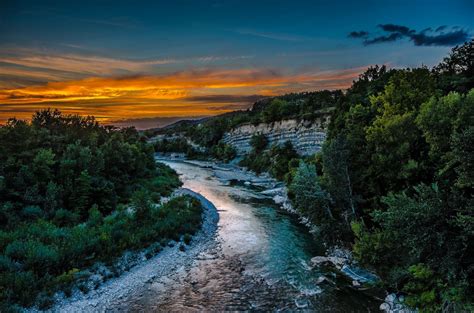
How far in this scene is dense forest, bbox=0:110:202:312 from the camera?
16.3 m

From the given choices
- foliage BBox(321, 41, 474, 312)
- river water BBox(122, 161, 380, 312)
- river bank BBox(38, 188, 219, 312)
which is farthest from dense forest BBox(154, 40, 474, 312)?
river bank BBox(38, 188, 219, 312)

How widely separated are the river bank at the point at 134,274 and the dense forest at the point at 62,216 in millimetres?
532

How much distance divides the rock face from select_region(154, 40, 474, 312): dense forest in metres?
22.4

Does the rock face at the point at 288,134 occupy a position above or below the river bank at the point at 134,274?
above

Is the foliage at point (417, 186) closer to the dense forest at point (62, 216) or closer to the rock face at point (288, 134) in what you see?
the dense forest at point (62, 216)

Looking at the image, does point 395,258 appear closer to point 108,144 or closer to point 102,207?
point 102,207

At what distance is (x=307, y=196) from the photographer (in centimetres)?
2381

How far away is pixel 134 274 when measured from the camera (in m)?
19.2

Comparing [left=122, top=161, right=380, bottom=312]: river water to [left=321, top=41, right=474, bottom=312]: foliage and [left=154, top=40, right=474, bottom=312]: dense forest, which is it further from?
[left=321, top=41, right=474, bottom=312]: foliage

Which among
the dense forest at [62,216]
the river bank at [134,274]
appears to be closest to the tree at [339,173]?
the river bank at [134,274]

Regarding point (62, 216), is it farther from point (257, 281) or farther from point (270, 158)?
point (270, 158)

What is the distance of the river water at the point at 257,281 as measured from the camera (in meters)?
16.0

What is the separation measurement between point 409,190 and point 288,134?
160 feet

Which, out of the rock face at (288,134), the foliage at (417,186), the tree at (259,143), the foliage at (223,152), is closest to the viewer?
the foliage at (417,186)
